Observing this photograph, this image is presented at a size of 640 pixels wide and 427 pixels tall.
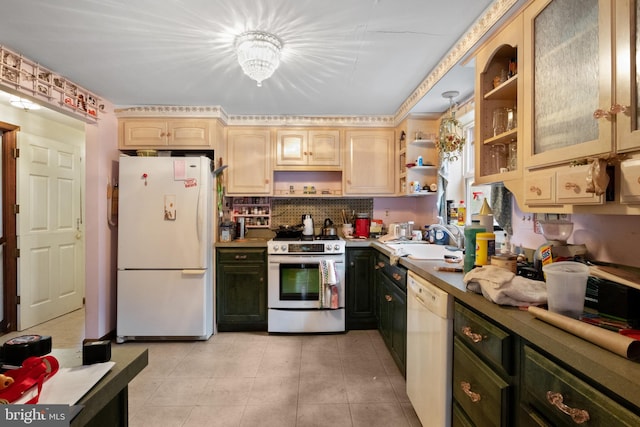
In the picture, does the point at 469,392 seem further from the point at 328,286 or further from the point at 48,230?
the point at 48,230

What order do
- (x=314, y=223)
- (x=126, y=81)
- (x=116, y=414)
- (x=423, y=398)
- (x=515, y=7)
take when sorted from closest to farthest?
(x=116, y=414) < (x=515, y=7) < (x=423, y=398) < (x=126, y=81) < (x=314, y=223)

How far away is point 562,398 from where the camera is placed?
2.61 ft

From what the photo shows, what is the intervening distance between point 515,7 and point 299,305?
269 cm

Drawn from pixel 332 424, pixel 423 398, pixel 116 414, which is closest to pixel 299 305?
pixel 332 424

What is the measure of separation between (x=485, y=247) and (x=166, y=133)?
299cm

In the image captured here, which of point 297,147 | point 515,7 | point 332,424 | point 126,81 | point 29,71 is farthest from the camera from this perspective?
point 297,147

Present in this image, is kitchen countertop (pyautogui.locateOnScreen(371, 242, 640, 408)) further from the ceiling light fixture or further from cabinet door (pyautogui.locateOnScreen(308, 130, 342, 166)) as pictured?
the ceiling light fixture

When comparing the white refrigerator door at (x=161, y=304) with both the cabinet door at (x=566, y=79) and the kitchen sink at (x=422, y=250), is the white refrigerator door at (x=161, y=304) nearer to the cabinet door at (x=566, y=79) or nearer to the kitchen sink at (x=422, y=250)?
the kitchen sink at (x=422, y=250)

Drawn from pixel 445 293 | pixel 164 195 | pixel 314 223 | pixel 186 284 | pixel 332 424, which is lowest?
pixel 332 424

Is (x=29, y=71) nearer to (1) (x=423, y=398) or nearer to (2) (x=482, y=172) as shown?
(2) (x=482, y=172)

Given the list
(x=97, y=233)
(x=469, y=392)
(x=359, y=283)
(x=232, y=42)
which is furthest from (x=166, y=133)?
(x=469, y=392)

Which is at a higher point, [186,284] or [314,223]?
[314,223]

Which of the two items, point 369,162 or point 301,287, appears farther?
point 369,162

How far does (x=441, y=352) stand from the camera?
1.43 meters
